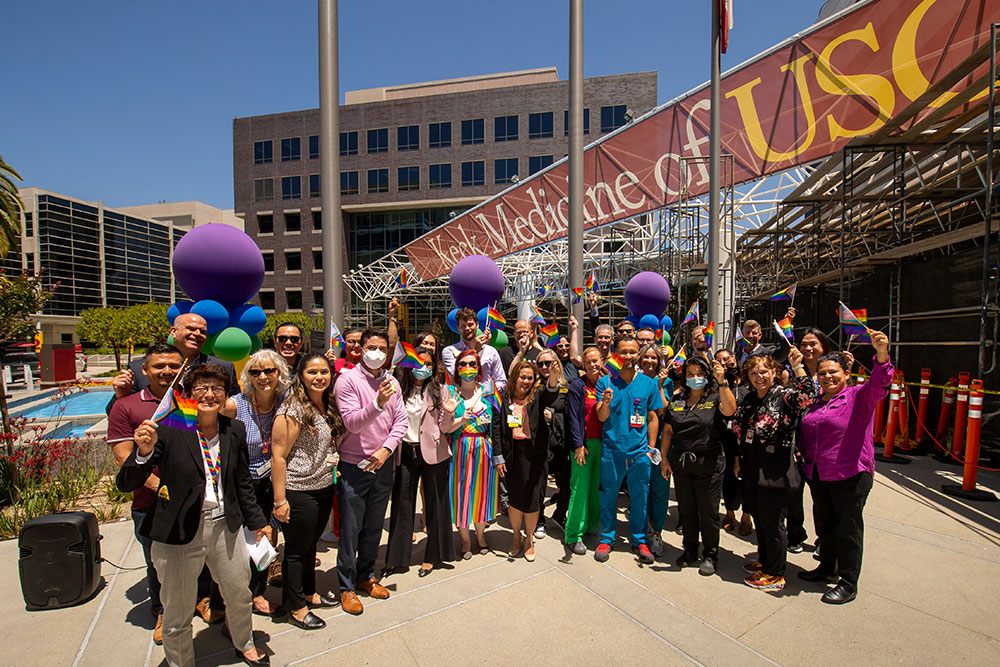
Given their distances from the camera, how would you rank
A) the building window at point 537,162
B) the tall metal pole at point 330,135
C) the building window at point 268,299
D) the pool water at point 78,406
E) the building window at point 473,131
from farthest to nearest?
1. the building window at point 268,299
2. the building window at point 473,131
3. the building window at point 537,162
4. the pool water at point 78,406
5. the tall metal pole at point 330,135

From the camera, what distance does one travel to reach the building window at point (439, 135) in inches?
1532

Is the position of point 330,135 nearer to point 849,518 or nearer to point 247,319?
point 247,319

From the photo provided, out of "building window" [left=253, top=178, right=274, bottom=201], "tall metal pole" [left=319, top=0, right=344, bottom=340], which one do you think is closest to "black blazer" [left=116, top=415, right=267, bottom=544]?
"tall metal pole" [left=319, top=0, right=344, bottom=340]

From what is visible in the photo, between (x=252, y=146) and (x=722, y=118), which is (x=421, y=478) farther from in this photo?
(x=252, y=146)

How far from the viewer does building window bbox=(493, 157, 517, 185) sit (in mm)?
37500

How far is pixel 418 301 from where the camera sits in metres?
39.7

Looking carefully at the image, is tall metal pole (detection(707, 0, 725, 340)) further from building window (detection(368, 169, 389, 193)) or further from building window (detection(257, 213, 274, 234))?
building window (detection(257, 213, 274, 234))

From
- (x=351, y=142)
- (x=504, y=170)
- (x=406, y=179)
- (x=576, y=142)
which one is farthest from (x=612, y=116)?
(x=576, y=142)

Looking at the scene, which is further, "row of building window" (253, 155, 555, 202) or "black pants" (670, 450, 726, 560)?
"row of building window" (253, 155, 555, 202)

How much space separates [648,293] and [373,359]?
5392 millimetres

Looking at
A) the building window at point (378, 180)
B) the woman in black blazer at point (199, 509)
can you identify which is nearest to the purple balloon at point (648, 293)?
the woman in black blazer at point (199, 509)

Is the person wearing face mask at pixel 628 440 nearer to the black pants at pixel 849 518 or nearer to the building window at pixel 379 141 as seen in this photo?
the black pants at pixel 849 518

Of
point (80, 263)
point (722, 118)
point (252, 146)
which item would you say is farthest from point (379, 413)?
point (80, 263)

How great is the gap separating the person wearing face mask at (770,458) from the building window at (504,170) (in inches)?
1402
